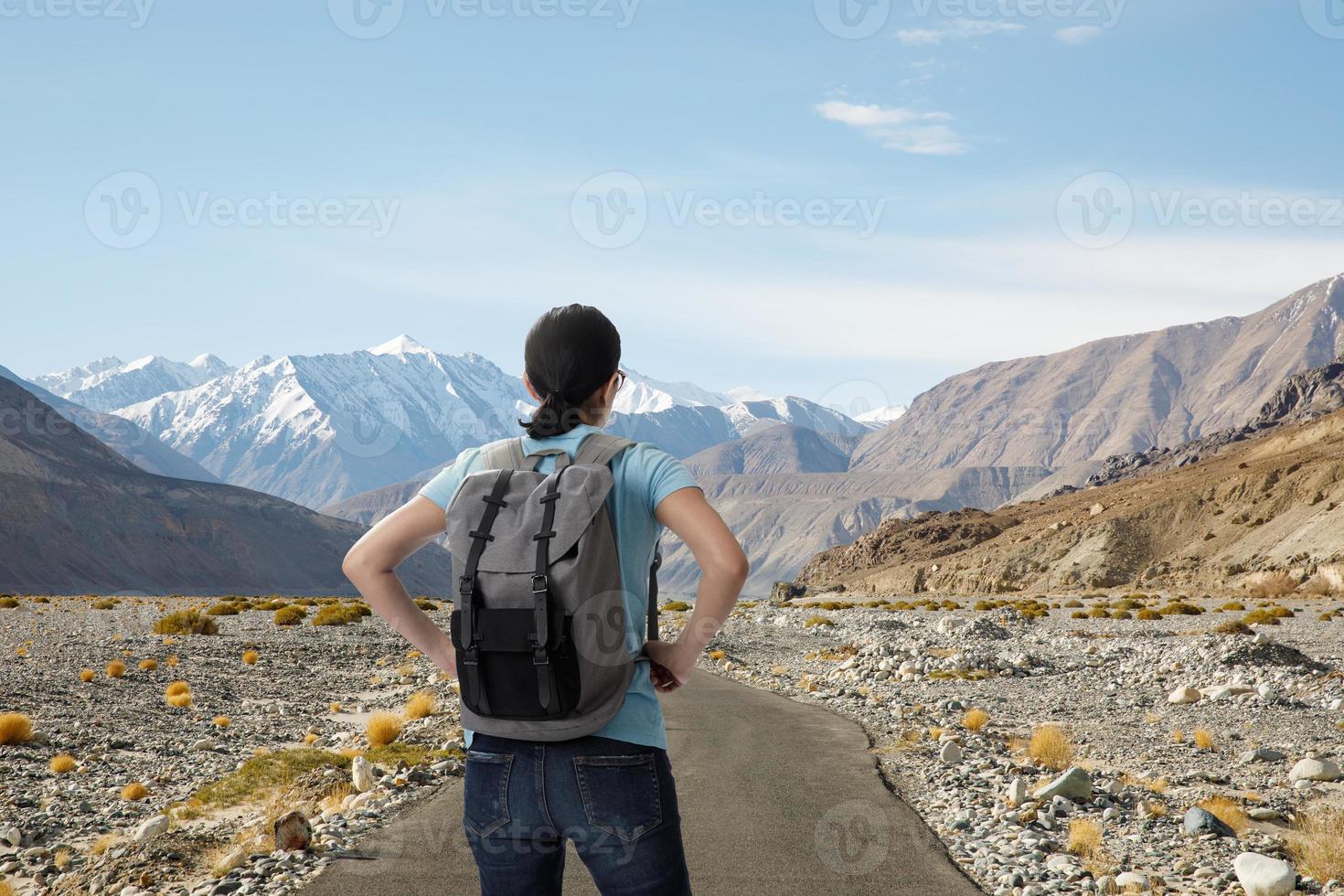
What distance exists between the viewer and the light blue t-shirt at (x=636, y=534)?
9.62 feet

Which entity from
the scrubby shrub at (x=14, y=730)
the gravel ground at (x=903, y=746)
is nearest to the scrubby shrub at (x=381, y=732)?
the gravel ground at (x=903, y=746)

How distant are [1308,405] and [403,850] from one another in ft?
507

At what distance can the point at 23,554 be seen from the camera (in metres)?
129

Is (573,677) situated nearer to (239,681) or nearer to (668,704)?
(668,704)

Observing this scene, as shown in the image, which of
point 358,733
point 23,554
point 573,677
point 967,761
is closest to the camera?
point 573,677

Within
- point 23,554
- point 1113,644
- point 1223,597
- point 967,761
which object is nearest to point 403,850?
point 967,761

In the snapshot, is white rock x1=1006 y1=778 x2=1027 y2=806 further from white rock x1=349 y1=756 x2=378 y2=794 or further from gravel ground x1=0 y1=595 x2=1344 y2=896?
white rock x1=349 y1=756 x2=378 y2=794

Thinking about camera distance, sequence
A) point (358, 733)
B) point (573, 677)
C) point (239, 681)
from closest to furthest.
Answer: point (573, 677) < point (358, 733) < point (239, 681)

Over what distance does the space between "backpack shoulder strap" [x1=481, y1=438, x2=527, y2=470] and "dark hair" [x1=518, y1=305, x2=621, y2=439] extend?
7cm

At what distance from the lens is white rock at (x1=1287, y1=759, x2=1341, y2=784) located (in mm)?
10188

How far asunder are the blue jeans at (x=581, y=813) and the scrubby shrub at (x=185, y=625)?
32.8 meters

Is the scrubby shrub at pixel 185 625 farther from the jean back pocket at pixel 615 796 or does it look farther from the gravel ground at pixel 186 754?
the jean back pocket at pixel 615 796

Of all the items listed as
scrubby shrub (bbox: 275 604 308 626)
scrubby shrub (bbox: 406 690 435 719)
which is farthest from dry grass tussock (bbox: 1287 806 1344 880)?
scrubby shrub (bbox: 275 604 308 626)

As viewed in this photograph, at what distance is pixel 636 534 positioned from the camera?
294cm
